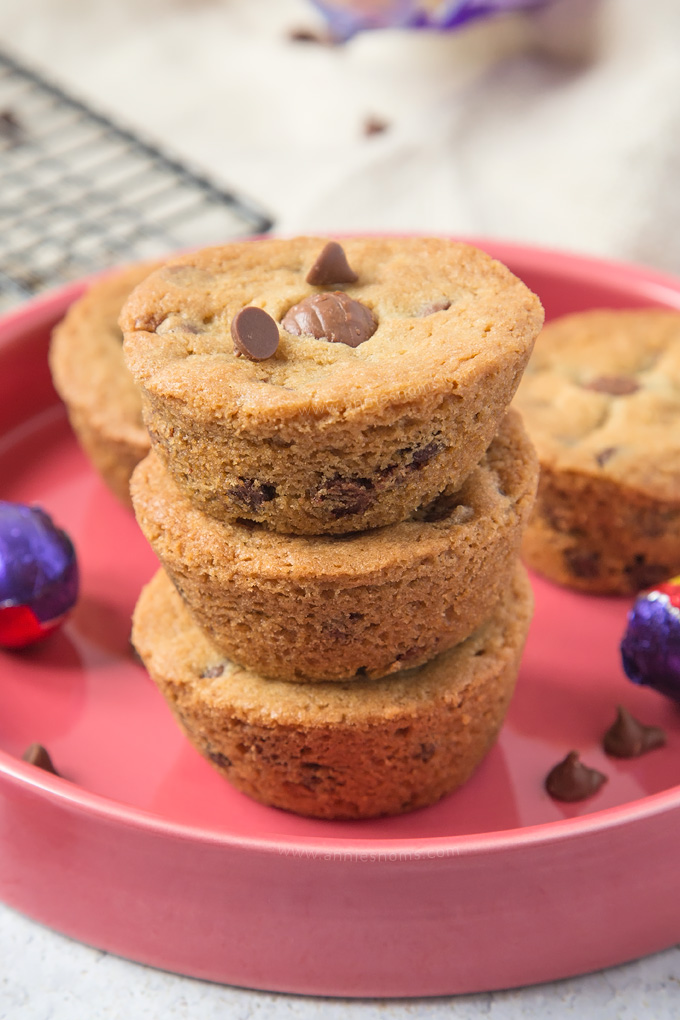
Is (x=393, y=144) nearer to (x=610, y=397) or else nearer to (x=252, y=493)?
(x=610, y=397)

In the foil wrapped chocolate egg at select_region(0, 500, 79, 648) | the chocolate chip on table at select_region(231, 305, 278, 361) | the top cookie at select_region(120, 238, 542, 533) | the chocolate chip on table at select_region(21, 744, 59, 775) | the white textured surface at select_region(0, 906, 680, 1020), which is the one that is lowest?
the white textured surface at select_region(0, 906, 680, 1020)

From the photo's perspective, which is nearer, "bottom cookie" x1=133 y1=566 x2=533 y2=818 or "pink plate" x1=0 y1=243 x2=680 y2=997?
"pink plate" x1=0 y1=243 x2=680 y2=997

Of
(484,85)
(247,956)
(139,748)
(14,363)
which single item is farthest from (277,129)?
(247,956)

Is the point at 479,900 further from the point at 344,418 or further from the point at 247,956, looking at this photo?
the point at 344,418

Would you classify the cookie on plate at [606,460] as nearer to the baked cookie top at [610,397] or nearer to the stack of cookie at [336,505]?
the baked cookie top at [610,397]

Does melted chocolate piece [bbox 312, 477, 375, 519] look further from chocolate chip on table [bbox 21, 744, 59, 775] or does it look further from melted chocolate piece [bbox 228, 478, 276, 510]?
chocolate chip on table [bbox 21, 744, 59, 775]

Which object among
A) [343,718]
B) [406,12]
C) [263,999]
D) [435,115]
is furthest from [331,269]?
[406,12]

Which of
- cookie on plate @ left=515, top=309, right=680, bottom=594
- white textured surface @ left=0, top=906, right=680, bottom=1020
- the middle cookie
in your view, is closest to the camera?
the middle cookie

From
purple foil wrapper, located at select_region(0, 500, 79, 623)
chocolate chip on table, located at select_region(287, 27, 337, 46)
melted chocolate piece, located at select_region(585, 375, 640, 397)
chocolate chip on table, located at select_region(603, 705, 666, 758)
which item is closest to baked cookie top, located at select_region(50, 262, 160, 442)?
purple foil wrapper, located at select_region(0, 500, 79, 623)
